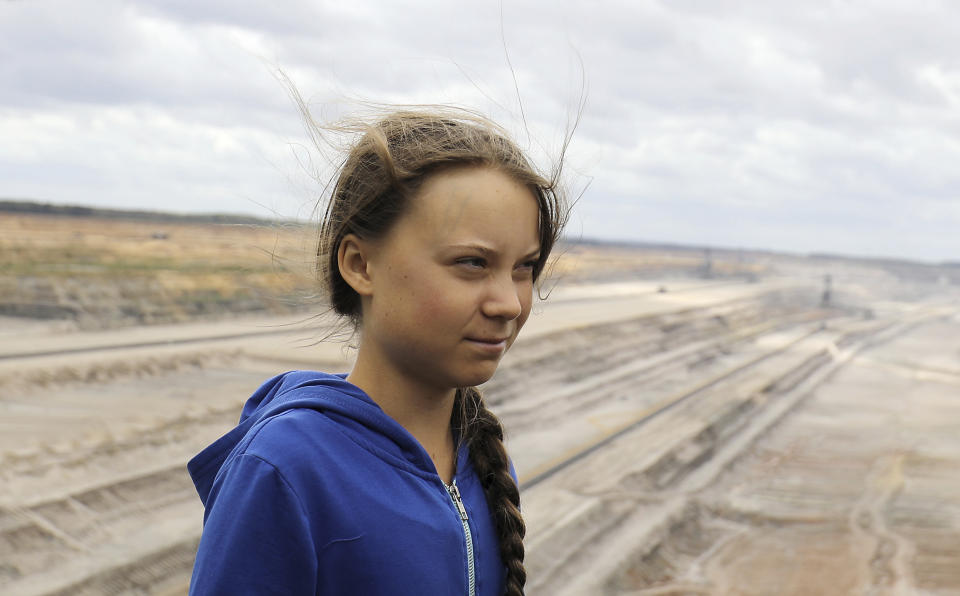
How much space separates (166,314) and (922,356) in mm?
18877

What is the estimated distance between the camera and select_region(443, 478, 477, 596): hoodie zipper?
4.49 feet

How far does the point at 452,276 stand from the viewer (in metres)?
1.33

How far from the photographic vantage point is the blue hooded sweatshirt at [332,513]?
3.76 feet

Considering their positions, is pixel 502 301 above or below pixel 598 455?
above

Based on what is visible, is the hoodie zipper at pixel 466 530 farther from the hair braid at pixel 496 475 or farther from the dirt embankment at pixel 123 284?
the dirt embankment at pixel 123 284

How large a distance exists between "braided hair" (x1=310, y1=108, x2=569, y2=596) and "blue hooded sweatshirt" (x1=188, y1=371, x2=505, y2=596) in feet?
0.38

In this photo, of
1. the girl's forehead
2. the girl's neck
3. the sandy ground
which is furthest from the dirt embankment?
the girl's forehead

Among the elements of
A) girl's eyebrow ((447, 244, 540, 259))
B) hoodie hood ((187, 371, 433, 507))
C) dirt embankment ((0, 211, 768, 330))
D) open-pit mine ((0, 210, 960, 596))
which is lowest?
dirt embankment ((0, 211, 768, 330))

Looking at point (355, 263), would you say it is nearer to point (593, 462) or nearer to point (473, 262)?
point (473, 262)

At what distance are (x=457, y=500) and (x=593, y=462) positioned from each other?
805cm

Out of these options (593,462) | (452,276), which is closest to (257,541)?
(452,276)

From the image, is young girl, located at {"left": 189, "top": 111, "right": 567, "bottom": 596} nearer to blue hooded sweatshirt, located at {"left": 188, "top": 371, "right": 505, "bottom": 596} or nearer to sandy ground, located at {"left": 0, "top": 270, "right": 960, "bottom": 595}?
blue hooded sweatshirt, located at {"left": 188, "top": 371, "right": 505, "bottom": 596}

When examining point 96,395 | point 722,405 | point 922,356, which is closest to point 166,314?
point 96,395

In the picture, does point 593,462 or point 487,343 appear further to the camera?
point 593,462
